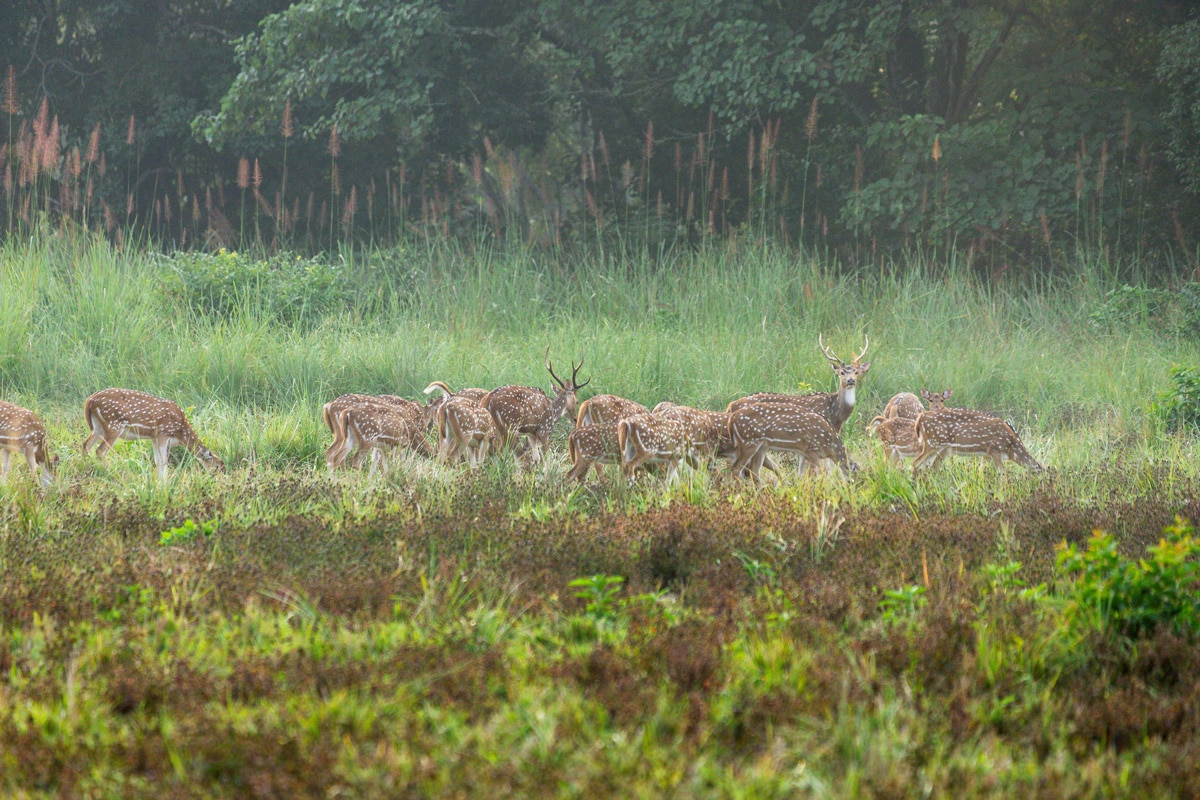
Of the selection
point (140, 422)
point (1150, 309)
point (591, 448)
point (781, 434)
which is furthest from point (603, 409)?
point (1150, 309)

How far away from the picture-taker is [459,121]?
21.3 meters

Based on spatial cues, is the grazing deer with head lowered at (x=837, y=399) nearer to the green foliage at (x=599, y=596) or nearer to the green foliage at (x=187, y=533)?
the green foliage at (x=599, y=596)

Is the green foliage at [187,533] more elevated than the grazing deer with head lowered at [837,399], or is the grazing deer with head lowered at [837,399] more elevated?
the grazing deer with head lowered at [837,399]

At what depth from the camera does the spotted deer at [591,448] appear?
321 inches

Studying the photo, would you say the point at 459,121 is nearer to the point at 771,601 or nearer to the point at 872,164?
the point at 872,164

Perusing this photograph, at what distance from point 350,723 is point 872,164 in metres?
17.7

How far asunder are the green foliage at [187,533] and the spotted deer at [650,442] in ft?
8.88

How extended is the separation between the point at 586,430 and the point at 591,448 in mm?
133

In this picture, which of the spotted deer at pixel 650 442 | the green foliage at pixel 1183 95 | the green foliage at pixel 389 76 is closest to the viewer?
the spotted deer at pixel 650 442

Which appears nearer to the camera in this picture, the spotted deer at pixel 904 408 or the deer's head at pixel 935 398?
the spotted deer at pixel 904 408

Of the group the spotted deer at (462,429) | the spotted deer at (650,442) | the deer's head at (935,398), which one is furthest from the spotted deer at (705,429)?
the deer's head at (935,398)

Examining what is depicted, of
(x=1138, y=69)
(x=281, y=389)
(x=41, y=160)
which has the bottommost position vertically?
(x=281, y=389)

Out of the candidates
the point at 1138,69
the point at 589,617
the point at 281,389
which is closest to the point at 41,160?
the point at 281,389

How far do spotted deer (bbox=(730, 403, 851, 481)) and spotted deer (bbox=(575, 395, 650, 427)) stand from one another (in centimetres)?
82
